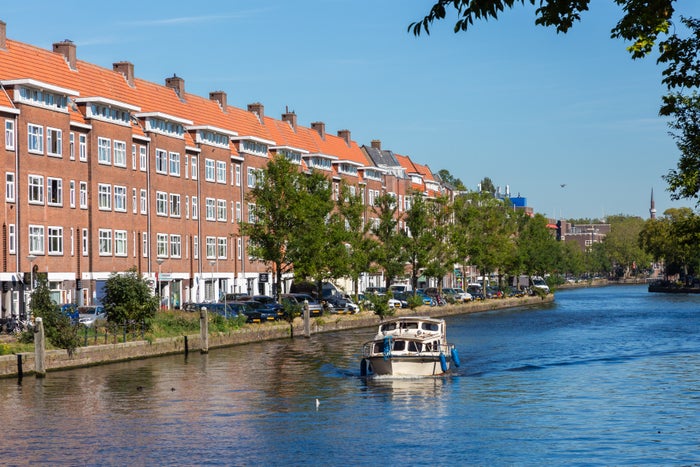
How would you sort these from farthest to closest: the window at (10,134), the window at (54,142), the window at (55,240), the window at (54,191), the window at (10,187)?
1. the window at (55,240)
2. the window at (54,191)
3. the window at (54,142)
4. the window at (10,134)
5. the window at (10,187)

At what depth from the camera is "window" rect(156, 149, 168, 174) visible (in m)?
100

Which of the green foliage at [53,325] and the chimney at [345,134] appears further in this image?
the chimney at [345,134]

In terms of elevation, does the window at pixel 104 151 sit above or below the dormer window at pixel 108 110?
below

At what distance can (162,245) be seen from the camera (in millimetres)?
100312

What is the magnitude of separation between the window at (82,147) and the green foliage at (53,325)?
32101 millimetres

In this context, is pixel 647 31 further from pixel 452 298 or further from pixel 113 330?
pixel 452 298

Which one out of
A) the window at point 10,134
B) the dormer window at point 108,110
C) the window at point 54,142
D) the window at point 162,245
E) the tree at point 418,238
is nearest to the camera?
the window at point 10,134

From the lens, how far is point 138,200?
96938 millimetres

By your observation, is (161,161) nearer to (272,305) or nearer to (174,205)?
(174,205)

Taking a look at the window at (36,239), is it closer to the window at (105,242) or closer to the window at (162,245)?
the window at (105,242)

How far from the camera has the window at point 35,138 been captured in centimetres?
8084

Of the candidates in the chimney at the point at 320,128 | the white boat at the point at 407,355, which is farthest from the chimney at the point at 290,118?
the white boat at the point at 407,355

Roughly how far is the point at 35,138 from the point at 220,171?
32.7 meters

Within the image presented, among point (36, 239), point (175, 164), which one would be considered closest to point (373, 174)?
point (175, 164)
